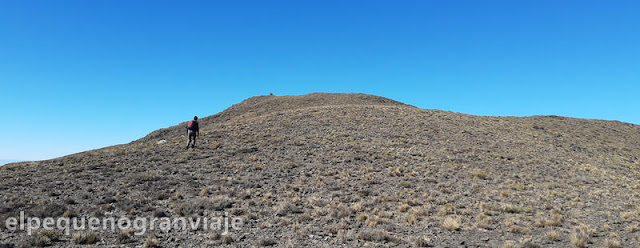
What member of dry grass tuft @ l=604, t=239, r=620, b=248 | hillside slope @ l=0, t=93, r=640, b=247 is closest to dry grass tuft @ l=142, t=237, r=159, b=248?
hillside slope @ l=0, t=93, r=640, b=247

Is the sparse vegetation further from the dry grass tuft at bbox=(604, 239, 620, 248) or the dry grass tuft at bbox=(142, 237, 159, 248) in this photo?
the dry grass tuft at bbox=(142, 237, 159, 248)

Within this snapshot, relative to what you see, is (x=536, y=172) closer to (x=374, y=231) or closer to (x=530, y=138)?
(x=530, y=138)

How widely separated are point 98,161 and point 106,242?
13.5 metres

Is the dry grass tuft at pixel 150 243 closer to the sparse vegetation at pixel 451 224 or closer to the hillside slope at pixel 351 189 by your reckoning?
the hillside slope at pixel 351 189

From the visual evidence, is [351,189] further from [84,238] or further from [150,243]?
[84,238]

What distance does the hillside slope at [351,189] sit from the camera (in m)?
9.35

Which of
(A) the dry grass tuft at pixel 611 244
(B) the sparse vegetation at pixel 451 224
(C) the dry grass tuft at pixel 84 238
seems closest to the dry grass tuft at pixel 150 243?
(C) the dry grass tuft at pixel 84 238

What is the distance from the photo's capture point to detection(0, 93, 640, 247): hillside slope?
30.7 ft

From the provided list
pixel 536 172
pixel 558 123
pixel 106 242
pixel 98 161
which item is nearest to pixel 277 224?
pixel 106 242

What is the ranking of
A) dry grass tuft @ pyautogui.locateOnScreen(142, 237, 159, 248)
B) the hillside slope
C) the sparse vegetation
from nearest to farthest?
dry grass tuft @ pyautogui.locateOnScreen(142, 237, 159, 248), the hillside slope, the sparse vegetation

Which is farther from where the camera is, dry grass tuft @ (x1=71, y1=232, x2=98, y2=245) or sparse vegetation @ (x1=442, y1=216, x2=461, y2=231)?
sparse vegetation @ (x1=442, y1=216, x2=461, y2=231)

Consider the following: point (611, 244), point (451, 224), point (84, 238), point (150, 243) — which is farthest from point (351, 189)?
point (84, 238)

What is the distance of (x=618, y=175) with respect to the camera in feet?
69.1

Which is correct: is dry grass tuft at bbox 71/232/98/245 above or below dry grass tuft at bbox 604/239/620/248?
above
